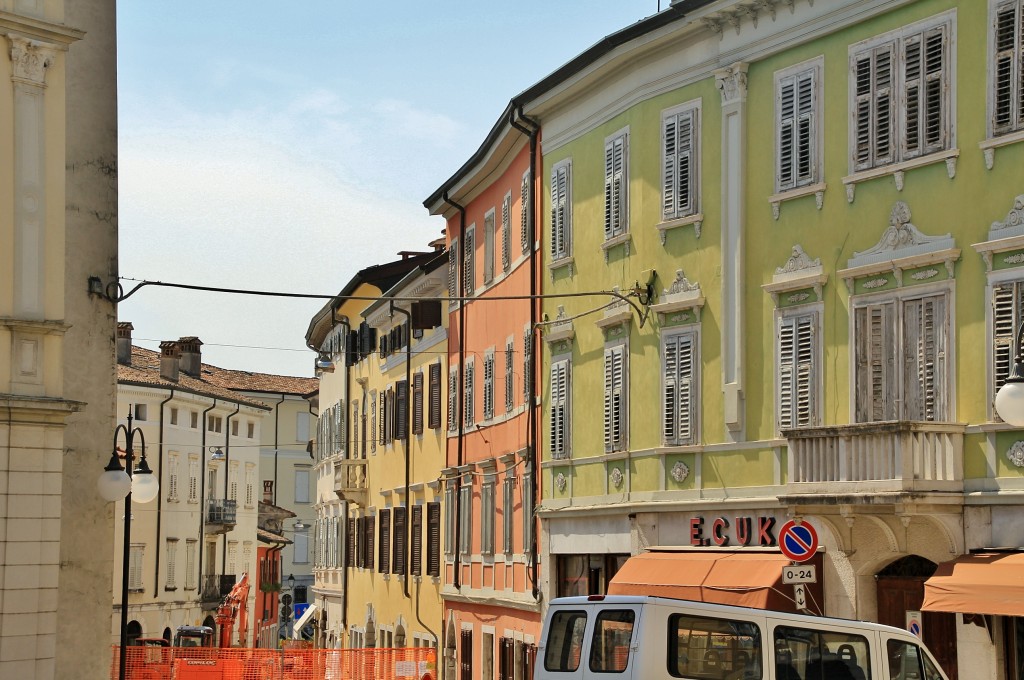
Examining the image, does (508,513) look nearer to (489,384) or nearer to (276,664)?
(489,384)

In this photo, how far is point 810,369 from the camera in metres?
24.3

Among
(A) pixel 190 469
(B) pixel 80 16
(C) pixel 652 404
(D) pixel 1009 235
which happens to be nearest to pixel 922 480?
(D) pixel 1009 235

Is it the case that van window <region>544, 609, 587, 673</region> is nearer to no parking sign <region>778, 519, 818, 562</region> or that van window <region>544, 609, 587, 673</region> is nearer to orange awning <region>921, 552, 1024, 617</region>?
no parking sign <region>778, 519, 818, 562</region>

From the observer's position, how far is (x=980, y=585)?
20453mm

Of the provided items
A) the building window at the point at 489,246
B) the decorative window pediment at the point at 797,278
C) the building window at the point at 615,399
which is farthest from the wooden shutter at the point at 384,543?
the decorative window pediment at the point at 797,278

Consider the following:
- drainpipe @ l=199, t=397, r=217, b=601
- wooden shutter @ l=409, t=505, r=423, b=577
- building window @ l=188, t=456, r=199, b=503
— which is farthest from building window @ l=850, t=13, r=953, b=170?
drainpipe @ l=199, t=397, r=217, b=601

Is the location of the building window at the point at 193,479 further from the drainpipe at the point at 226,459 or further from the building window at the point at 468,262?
the building window at the point at 468,262

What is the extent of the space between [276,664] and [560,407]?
12.4 m

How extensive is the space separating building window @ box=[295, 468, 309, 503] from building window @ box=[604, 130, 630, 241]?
8554 centimetres

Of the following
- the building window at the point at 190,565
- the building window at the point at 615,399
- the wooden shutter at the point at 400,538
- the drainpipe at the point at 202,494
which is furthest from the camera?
the drainpipe at the point at 202,494

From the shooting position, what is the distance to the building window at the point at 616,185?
96.2ft

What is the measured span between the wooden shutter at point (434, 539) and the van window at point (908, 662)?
2754 cm

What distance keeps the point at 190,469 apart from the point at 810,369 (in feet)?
201

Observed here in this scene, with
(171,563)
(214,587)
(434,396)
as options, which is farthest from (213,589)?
(434,396)
